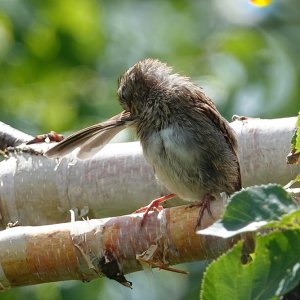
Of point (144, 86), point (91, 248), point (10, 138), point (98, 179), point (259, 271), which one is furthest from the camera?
point (10, 138)

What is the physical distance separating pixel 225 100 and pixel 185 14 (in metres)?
2.17

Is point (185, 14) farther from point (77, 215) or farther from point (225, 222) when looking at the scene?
point (225, 222)

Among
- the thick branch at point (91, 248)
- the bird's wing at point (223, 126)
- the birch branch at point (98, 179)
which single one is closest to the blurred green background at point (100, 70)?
the birch branch at point (98, 179)

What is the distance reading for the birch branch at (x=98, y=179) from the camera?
457 centimetres

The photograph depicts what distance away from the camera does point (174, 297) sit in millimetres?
6996

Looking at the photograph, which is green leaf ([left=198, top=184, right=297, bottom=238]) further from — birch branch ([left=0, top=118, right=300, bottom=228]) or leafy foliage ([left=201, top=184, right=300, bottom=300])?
birch branch ([left=0, top=118, right=300, bottom=228])

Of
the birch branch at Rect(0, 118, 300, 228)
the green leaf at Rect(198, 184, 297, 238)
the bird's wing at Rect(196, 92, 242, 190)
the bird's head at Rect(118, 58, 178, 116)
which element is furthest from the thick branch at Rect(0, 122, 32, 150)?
the green leaf at Rect(198, 184, 297, 238)

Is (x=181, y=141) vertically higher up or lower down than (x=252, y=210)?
higher up

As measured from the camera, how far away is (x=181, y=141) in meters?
4.35

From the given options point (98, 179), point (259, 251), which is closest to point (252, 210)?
point (259, 251)

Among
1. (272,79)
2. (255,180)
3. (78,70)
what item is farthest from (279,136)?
(78,70)

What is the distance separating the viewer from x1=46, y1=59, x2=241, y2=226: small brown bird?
434 centimetres

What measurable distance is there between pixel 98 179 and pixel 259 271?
246 cm

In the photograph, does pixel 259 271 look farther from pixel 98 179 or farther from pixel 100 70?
pixel 100 70
